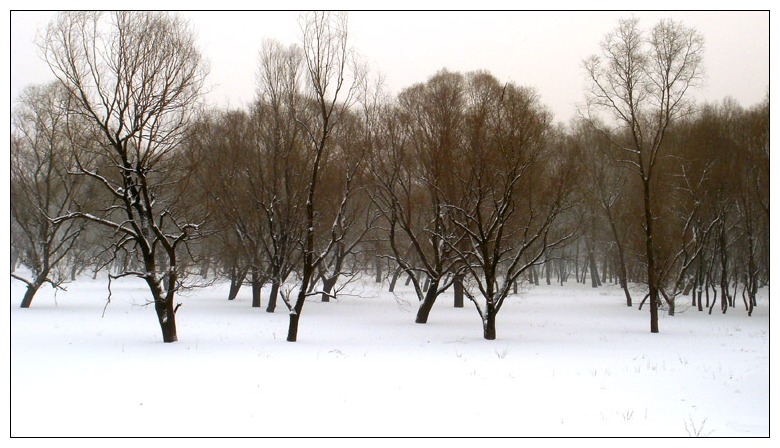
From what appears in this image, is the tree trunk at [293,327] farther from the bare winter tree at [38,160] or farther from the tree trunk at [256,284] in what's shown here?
the bare winter tree at [38,160]

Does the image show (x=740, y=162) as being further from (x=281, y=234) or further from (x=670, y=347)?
(x=281, y=234)

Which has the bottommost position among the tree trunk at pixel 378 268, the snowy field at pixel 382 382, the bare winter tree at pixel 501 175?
the snowy field at pixel 382 382

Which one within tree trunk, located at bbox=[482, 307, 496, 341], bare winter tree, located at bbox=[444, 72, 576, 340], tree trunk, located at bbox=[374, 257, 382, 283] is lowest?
tree trunk, located at bbox=[482, 307, 496, 341]

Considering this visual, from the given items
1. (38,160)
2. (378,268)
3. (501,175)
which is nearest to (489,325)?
(501,175)

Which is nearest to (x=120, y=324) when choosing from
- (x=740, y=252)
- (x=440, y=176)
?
(x=440, y=176)

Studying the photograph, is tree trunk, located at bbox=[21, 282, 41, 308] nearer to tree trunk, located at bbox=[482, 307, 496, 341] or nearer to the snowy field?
the snowy field

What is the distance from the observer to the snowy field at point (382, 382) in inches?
307

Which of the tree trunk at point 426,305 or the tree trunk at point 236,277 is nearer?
the tree trunk at point 426,305

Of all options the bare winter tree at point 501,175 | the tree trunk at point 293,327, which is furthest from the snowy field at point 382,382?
the bare winter tree at point 501,175

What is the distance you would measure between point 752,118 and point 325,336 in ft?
71.1

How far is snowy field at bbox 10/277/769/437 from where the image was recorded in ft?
25.5

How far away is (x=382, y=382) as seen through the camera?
33.9ft

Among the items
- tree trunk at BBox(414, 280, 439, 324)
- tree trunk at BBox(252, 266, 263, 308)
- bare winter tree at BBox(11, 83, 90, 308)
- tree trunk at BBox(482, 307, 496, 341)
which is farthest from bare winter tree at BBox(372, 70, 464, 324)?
bare winter tree at BBox(11, 83, 90, 308)

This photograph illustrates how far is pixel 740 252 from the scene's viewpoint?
3206cm
